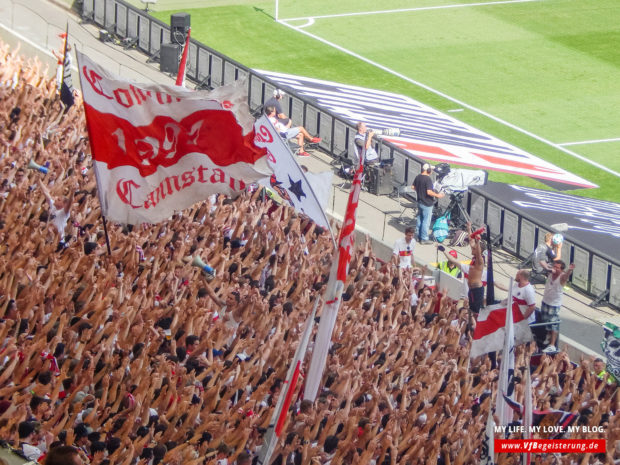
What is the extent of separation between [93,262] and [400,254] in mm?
5694

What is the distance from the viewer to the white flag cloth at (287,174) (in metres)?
12.3

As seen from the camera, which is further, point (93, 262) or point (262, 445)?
point (93, 262)

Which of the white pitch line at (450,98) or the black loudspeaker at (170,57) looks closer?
the white pitch line at (450,98)

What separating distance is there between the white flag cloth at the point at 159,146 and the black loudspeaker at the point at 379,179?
40.1 feet

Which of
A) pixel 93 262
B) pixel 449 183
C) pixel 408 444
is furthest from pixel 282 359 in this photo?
pixel 449 183

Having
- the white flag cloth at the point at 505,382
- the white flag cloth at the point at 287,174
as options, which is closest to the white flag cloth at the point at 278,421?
the white flag cloth at the point at 287,174

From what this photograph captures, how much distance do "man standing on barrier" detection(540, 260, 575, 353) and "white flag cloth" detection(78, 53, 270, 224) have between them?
241 inches

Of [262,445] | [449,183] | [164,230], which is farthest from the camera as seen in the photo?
[449,183]

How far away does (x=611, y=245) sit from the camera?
23109mm

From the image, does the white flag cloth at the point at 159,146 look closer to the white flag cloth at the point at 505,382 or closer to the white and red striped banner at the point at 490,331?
the white flag cloth at the point at 505,382

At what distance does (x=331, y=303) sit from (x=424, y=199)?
30.8ft

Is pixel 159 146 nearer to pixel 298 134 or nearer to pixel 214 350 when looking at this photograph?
pixel 214 350

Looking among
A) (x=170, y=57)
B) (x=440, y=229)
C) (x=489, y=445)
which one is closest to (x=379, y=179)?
(x=440, y=229)

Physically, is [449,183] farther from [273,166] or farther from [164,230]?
[273,166]
